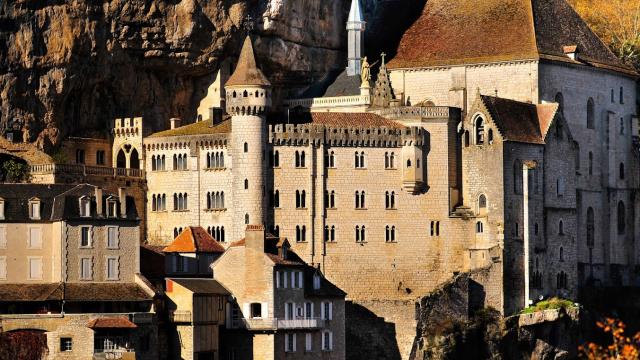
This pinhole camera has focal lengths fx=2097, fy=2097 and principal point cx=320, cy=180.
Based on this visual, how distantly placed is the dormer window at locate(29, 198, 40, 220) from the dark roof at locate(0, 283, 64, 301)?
3891 mm

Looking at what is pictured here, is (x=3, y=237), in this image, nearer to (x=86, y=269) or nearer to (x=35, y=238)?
(x=35, y=238)

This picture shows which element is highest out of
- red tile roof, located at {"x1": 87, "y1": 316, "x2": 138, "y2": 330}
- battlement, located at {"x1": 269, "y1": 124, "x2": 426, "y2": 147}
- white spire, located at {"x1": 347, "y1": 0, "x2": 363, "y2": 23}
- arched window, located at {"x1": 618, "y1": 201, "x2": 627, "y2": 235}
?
white spire, located at {"x1": 347, "y1": 0, "x2": 363, "y2": 23}

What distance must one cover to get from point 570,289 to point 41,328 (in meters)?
36.2

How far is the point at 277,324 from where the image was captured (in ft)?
337

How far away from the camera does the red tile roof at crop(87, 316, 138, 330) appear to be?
9656 cm

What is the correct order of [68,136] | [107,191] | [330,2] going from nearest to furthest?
[107,191] < [68,136] < [330,2]

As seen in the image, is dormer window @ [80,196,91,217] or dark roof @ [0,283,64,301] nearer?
dark roof @ [0,283,64,301]

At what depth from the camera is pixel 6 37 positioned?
11281cm

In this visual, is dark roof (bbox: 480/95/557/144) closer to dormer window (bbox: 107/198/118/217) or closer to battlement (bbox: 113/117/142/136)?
battlement (bbox: 113/117/142/136)

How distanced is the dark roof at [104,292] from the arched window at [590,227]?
120 ft

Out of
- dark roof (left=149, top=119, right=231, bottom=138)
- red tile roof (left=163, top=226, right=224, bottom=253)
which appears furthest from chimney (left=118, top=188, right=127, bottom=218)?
dark roof (left=149, top=119, right=231, bottom=138)

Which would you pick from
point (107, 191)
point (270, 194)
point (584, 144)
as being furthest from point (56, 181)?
point (584, 144)

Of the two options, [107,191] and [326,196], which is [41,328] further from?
[326,196]

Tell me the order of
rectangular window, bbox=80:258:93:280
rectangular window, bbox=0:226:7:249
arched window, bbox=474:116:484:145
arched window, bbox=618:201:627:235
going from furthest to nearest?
arched window, bbox=618:201:627:235, arched window, bbox=474:116:484:145, rectangular window, bbox=0:226:7:249, rectangular window, bbox=80:258:93:280
